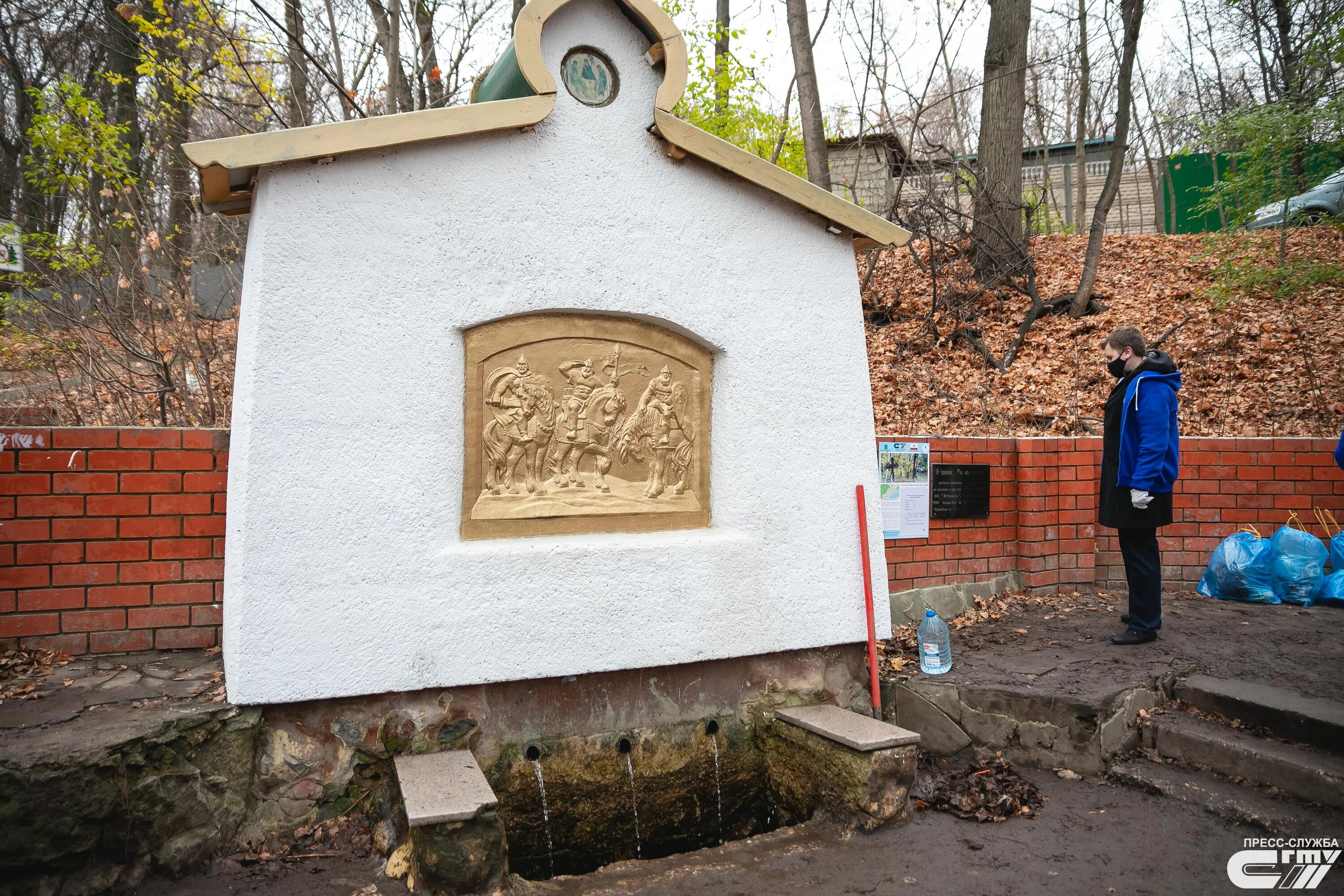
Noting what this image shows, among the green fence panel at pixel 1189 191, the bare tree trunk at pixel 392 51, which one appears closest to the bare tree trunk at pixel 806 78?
the bare tree trunk at pixel 392 51

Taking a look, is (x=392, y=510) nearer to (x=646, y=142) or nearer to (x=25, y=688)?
(x=25, y=688)

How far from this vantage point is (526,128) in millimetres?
4254

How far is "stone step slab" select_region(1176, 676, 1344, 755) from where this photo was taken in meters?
4.08

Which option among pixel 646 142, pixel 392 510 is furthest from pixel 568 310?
pixel 392 510

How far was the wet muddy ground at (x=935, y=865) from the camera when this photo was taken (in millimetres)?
3473

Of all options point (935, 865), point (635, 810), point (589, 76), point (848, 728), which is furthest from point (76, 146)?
point (935, 865)

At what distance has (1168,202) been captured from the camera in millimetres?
21188

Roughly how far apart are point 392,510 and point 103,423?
4692 mm

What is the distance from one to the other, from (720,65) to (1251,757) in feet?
42.6

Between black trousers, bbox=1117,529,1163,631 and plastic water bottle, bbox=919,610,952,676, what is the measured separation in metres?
1.31

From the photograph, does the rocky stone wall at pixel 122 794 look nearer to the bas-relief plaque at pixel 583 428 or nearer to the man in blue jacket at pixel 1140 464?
the bas-relief plaque at pixel 583 428

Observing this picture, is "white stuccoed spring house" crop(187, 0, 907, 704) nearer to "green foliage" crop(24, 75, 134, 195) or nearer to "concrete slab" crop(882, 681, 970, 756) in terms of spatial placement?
"concrete slab" crop(882, 681, 970, 756)

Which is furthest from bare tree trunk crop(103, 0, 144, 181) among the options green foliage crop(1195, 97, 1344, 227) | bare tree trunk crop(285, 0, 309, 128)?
green foliage crop(1195, 97, 1344, 227)

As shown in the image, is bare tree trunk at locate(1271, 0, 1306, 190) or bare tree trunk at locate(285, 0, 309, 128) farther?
bare tree trunk at locate(1271, 0, 1306, 190)
